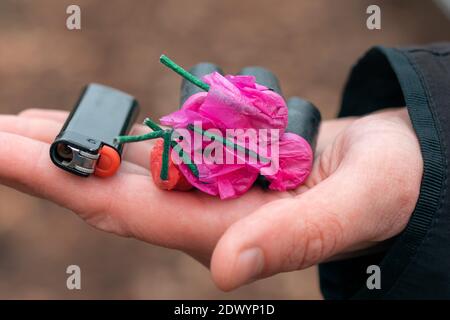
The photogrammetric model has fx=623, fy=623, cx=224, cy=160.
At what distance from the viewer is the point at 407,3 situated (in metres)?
2.36

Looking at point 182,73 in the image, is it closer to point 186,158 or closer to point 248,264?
point 186,158

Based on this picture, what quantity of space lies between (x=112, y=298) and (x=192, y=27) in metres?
1.10

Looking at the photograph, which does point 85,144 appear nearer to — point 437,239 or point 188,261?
point 437,239

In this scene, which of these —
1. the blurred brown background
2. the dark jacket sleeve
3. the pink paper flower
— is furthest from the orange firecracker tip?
the blurred brown background

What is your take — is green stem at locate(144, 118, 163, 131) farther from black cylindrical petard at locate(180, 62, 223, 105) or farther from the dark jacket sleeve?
the dark jacket sleeve

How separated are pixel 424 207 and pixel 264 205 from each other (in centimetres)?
26

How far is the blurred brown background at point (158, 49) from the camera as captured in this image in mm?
1791

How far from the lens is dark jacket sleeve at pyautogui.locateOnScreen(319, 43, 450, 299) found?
0.92 meters

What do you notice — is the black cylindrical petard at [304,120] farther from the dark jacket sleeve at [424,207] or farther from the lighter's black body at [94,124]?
the lighter's black body at [94,124]

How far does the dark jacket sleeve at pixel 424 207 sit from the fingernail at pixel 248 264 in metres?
0.25

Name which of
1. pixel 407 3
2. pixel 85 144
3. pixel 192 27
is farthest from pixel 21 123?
pixel 407 3

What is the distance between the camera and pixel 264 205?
0.83 m

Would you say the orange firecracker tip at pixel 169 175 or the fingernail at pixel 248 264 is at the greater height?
the orange firecracker tip at pixel 169 175

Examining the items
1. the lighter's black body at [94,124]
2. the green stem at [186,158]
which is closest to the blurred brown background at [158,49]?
the lighter's black body at [94,124]
